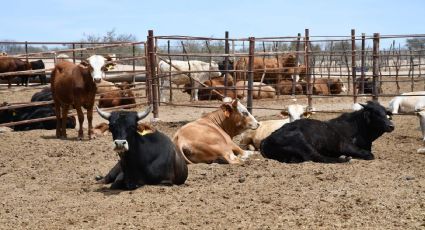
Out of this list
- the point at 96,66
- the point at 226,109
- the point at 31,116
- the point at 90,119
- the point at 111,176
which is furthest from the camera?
the point at 31,116

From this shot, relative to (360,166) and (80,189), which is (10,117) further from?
(360,166)

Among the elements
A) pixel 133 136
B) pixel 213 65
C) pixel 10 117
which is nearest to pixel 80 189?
pixel 133 136

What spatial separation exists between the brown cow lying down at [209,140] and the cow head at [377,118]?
1841 mm

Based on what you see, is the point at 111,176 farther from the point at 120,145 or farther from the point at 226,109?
the point at 226,109

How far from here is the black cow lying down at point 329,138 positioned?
927cm

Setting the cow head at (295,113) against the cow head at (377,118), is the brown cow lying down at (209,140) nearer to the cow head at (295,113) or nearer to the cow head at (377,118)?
the cow head at (295,113)

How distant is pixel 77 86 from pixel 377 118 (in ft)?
17.4

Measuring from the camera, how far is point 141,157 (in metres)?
7.68

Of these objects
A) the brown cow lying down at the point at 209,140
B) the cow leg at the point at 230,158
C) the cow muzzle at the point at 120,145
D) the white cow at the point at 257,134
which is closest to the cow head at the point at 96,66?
the brown cow lying down at the point at 209,140

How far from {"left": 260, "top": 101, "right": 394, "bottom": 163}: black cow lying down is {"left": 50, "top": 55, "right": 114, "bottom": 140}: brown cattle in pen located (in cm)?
411

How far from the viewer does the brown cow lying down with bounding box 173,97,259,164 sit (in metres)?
9.38

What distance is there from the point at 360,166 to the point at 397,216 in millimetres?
3008

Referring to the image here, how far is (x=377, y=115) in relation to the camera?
10062 millimetres

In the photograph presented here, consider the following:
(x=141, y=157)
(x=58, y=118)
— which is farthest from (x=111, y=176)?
(x=58, y=118)
